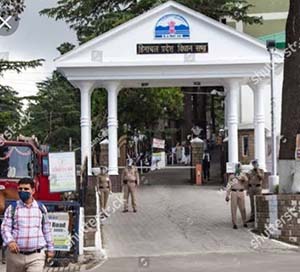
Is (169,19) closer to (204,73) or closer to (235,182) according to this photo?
(204,73)

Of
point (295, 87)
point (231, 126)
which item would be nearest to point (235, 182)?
point (295, 87)

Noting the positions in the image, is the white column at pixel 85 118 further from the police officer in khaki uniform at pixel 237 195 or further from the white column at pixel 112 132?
the police officer in khaki uniform at pixel 237 195

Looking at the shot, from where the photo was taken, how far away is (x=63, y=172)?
1448cm

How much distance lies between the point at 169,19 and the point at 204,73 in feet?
8.76

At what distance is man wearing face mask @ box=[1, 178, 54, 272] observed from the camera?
8180 millimetres

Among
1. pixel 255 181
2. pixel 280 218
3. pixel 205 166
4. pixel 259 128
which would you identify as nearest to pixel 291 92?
pixel 255 181

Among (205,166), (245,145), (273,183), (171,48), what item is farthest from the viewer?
(245,145)

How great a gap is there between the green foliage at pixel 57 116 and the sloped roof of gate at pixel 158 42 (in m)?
19.8

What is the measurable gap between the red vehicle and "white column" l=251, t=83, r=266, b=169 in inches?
567

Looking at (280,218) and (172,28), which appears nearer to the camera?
(280,218)

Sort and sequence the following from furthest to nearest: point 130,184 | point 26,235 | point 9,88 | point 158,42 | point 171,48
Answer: point 9,88 → point 158,42 → point 171,48 → point 130,184 → point 26,235

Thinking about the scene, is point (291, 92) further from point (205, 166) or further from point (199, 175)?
point (205, 166)

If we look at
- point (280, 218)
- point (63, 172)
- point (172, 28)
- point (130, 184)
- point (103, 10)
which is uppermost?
point (103, 10)

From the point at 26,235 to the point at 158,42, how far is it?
865 inches
